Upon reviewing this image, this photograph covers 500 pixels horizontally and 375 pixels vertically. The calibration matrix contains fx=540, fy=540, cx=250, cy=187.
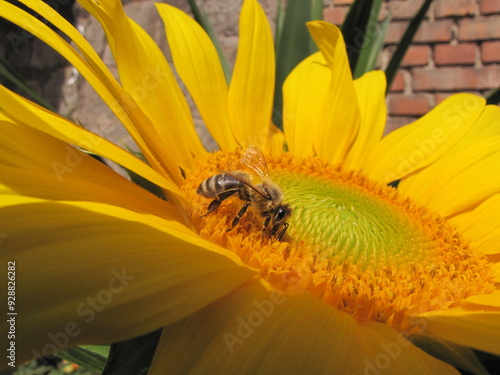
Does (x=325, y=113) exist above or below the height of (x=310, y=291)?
above

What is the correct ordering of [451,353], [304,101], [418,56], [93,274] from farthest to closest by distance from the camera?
[418,56], [304,101], [451,353], [93,274]

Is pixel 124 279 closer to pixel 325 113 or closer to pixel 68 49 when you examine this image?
pixel 68 49

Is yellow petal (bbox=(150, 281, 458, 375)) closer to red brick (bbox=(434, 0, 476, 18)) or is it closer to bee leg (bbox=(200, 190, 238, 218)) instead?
bee leg (bbox=(200, 190, 238, 218))

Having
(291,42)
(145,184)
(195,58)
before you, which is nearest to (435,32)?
(291,42)

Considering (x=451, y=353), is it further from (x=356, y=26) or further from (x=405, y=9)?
(x=405, y=9)

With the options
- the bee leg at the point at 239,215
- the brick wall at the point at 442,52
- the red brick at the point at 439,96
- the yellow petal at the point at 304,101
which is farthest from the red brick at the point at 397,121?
the bee leg at the point at 239,215

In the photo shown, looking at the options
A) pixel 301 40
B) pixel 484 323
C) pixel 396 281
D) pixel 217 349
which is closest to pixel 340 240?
pixel 396 281

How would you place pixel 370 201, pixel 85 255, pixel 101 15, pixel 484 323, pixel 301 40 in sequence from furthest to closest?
pixel 301 40
pixel 370 201
pixel 101 15
pixel 484 323
pixel 85 255

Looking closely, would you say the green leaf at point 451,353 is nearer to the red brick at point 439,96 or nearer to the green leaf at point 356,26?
the green leaf at point 356,26
